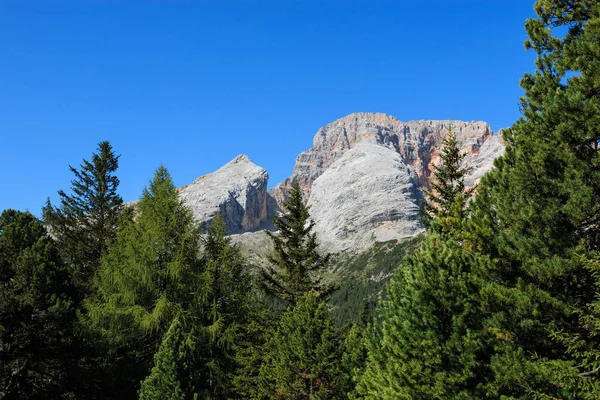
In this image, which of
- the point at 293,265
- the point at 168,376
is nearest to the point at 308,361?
the point at 168,376

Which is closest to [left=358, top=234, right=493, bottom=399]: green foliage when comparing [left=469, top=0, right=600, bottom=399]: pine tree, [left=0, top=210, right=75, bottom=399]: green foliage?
[left=469, top=0, right=600, bottom=399]: pine tree

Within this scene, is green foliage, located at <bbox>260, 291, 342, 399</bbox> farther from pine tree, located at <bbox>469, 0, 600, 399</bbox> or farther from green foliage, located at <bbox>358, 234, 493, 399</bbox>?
pine tree, located at <bbox>469, 0, 600, 399</bbox>

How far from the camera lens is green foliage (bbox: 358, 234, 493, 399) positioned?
10.9m

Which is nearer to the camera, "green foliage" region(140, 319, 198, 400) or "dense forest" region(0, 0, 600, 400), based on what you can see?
"dense forest" region(0, 0, 600, 400)

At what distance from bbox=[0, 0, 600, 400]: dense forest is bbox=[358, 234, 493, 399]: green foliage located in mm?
52

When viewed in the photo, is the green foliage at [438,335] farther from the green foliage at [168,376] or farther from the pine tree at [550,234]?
the green foliage at [168,376]

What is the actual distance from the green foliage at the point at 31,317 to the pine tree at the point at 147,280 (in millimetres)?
1614

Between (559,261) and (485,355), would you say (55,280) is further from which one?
(559,261)

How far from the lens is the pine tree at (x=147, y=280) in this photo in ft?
61.7

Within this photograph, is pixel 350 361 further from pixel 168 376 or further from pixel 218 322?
pixel 168 376

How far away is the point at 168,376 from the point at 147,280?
4413mm

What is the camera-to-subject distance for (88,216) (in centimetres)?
3203

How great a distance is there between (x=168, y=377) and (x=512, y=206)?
13.4 m

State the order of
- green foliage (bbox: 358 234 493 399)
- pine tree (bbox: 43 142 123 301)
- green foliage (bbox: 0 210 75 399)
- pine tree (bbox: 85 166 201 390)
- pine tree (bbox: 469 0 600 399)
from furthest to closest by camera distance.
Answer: pine tree (bbox: 43 142 123 301), pine tree (bbox: 85 166 201 390), green foliage (bbox: 0 210 75 399), green foliage (bbox: 358 234 493 399), pine tree (bbox: 469 0 600 399)
